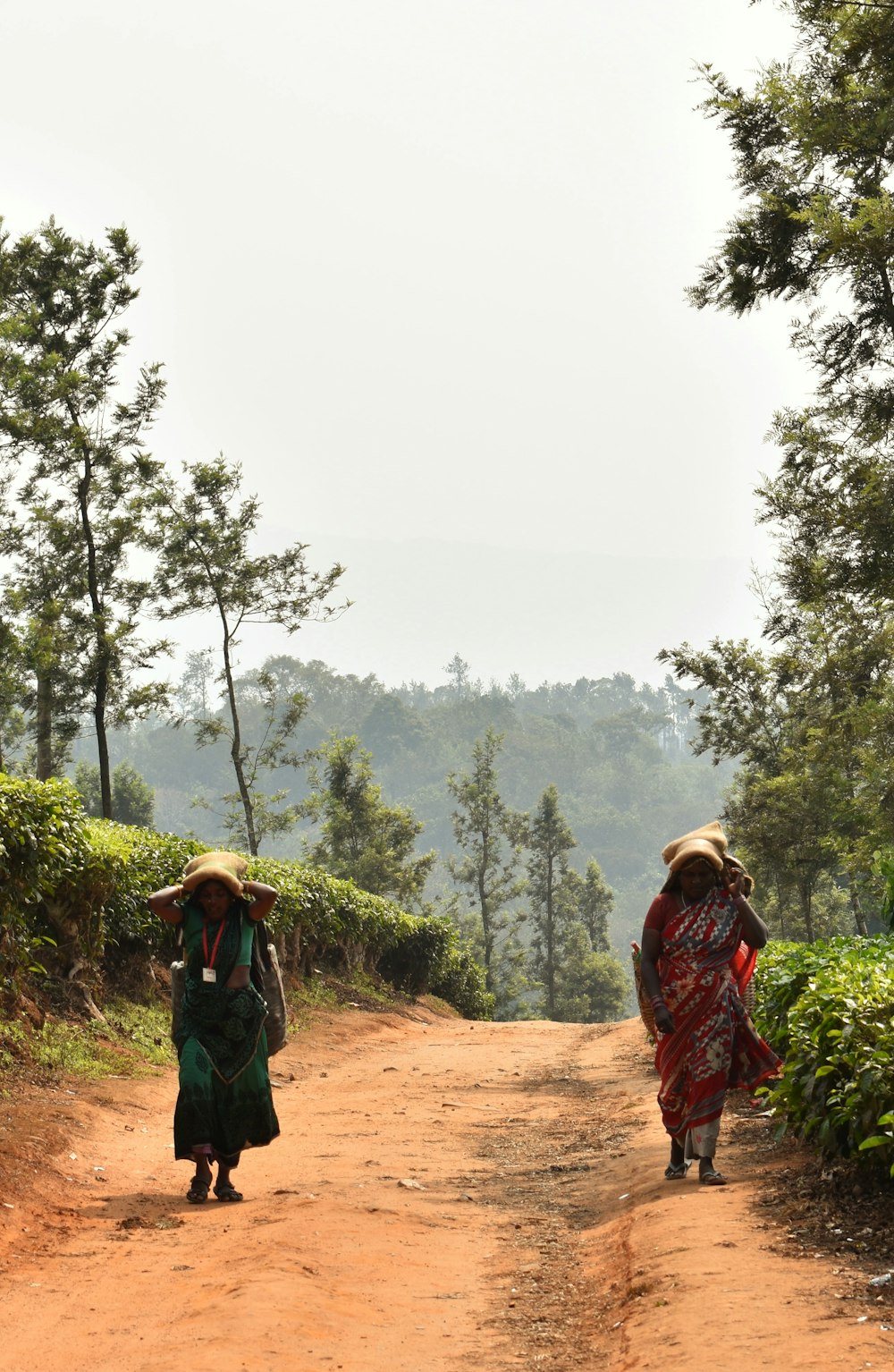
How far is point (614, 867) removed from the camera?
475 ft

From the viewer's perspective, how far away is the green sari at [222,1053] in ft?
22.2

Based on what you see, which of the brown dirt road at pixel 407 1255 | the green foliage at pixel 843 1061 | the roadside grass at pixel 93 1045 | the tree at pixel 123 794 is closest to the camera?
the brown dirt road at pixel 407 1255

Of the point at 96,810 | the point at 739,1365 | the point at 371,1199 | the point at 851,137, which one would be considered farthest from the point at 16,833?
the point at 96,810

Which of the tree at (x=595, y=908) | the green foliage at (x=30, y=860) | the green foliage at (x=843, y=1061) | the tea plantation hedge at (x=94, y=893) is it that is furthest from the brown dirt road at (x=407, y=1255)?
the tree at (x=595, y=908)

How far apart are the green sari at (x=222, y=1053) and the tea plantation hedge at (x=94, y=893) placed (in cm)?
293

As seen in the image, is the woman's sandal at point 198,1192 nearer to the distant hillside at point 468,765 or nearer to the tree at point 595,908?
the tree at point 595,908

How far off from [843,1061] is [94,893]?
7.71 metres

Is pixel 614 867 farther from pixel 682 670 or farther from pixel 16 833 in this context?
pixel 16 833

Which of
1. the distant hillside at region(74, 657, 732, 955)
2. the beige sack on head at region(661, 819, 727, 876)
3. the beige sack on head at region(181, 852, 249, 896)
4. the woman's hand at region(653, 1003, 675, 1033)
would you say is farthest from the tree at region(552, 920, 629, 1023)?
the distant hillside at region(74, 657, 732, 955)

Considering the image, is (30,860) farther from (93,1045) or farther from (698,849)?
(698,849)

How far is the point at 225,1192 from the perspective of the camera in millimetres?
6832

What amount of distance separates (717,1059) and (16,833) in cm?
551

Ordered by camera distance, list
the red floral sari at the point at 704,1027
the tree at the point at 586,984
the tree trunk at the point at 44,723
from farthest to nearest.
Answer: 1. the tree at the point at 586,984
2. the tree trunk at the point at 44,723
3. the red floral sari at the point at 704,1027

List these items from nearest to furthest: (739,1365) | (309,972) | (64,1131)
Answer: (739,1365) → (64,1131) → (309,972)
